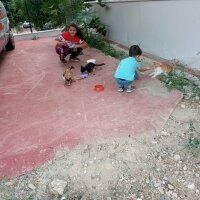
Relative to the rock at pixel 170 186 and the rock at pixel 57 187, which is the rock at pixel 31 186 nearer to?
the rock at pixel 57 187

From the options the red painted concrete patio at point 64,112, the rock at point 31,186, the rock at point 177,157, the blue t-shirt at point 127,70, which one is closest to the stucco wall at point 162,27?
the red painted concrete patio at point 64,112

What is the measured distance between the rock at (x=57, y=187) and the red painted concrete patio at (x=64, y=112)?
0.35 metres

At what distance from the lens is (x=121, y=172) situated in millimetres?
2953

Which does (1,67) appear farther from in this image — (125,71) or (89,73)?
(125,71)

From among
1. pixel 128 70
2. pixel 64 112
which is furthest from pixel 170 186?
pixel 128 70

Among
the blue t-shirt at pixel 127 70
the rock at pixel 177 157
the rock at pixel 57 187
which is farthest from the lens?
the blue t-shirt at pixel 127 70

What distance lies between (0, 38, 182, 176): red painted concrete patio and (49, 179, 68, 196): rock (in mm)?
345

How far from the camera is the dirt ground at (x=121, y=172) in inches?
109

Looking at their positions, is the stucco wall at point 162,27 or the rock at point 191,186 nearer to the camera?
the rock at point 191,186

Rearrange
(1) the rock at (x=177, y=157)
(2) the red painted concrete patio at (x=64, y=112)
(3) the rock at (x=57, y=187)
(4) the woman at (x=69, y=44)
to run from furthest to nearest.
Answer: (4) the woman at (x=69, y=44) < (2) the red painted concrete patio at (x=64, y=112) < (1) the rock at (x=177, y=157) < (3) the rock at (x=57, y=187)

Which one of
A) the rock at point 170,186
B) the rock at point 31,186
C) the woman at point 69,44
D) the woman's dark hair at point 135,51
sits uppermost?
the woman's dark hair at point 135,51

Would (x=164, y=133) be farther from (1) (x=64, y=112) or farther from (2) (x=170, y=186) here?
(1) (x=64, y=112)

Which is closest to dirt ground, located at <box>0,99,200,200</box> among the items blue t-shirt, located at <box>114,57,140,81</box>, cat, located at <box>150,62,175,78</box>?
blue t-shirt, located at <box>114,57,140,81</box>

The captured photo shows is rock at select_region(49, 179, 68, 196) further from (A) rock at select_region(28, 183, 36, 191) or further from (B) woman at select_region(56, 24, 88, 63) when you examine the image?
(B) woman at select_region(56, 24, 88, 63)
